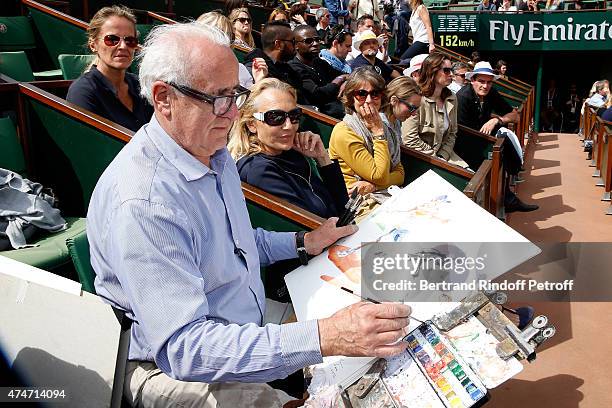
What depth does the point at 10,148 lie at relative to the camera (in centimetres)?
349

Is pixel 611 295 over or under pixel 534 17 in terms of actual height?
under

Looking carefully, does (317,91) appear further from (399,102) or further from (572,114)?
(572,114)

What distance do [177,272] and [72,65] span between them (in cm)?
393

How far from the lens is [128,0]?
851 cm

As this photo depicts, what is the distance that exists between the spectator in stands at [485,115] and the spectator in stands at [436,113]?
86 centimetres

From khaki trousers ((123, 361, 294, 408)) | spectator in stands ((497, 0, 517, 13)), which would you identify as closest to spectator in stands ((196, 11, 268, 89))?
khaki trousers ((123, 361, 294, 408))

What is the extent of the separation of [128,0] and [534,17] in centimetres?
1196

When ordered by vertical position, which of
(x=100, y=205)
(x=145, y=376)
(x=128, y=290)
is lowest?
(x=145, y=376)

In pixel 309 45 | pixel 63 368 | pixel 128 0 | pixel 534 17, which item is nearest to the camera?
pixel 63 368

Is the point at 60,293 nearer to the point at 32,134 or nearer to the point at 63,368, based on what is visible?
the point at 63,368

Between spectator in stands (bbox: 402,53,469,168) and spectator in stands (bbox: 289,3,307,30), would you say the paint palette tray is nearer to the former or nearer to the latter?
spectator in stands (bbox: 402,53,469,168)

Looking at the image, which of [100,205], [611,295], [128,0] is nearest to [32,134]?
[100,205]

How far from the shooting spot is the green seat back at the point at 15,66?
4.89 m

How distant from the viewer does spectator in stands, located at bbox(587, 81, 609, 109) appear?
42.4ft
